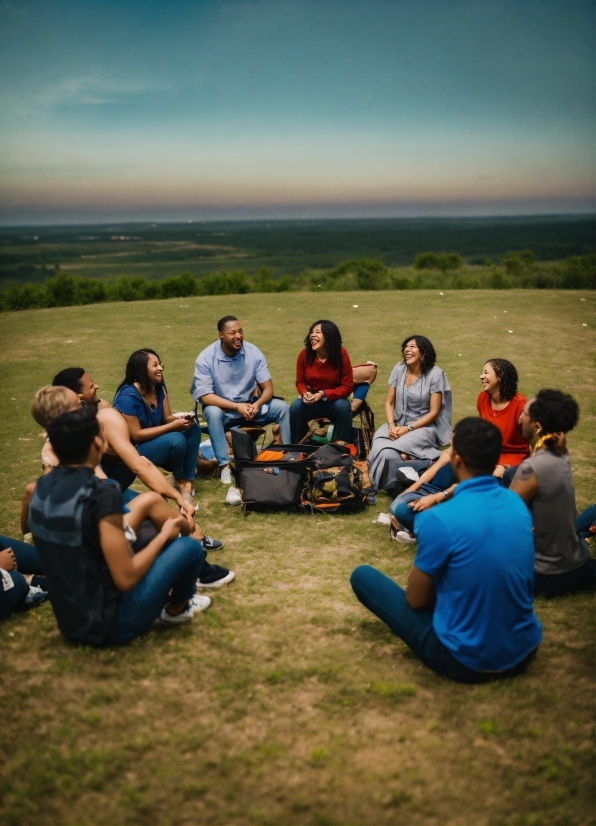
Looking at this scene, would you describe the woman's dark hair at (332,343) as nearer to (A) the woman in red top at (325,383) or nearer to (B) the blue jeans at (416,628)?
(A) the woman in red top at (325,383)

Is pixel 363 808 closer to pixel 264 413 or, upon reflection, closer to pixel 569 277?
pixel 264 413

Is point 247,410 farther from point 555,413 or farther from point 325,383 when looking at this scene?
point 555,413

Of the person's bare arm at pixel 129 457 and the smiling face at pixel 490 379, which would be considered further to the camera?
the smiling face at pixel 490 379

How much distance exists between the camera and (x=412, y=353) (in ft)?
19.9

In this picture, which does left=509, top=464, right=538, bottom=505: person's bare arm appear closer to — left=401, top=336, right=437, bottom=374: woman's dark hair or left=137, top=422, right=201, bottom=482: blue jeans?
left=401, top=336, right=437, bottom=374: woman's dark hair

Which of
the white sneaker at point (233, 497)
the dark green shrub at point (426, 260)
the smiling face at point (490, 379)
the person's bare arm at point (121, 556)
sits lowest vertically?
the white sneaker at point (233, 497)

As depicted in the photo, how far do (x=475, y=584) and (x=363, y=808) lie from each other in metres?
1.01

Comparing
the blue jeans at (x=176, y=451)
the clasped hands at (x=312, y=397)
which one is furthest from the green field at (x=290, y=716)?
the clasped hands at (x=312, y=397)

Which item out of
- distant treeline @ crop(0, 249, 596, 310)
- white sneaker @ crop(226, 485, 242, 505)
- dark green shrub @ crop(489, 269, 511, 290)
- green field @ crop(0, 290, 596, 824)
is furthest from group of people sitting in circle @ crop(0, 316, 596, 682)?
dark green shrub @ crop(489, 269, 511, 290)

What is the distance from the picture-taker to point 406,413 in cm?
621

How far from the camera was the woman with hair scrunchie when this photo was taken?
589 cm

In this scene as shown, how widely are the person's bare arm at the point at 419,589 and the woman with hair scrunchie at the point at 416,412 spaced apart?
2640 millimetres

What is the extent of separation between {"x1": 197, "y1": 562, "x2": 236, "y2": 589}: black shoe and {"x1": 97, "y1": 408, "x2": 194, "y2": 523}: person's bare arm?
1.53 feet

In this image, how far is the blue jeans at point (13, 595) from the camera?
380 cm
